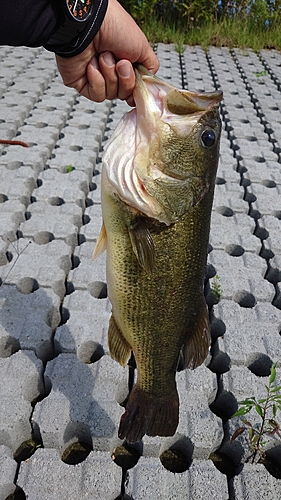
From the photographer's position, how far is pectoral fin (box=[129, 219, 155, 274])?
157 centimetres

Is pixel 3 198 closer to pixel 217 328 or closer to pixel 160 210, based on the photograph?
pixel 217 328

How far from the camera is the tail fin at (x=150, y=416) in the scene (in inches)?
69.5

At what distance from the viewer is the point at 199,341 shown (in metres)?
→ 1.74

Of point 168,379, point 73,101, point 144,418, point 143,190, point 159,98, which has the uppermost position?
point 159,98

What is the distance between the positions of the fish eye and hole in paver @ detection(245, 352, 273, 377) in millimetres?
1322

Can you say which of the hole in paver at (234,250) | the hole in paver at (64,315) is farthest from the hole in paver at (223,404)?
the hole in paver at (234,250)

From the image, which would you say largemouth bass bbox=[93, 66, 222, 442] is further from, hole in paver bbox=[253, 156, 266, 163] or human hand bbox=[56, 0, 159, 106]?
hole in paver bbox=[253, 156, 266, 163]

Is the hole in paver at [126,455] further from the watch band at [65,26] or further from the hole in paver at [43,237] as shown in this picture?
the watch band at [65,26]

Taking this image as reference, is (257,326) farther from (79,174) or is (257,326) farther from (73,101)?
(73,101)

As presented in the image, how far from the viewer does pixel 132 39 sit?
176 cm

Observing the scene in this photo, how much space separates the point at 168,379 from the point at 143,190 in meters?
0.74

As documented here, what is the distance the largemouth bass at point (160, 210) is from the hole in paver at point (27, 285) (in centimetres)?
126

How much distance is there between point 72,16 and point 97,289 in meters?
1.66

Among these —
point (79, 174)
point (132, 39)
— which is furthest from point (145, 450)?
point (79, 174)
